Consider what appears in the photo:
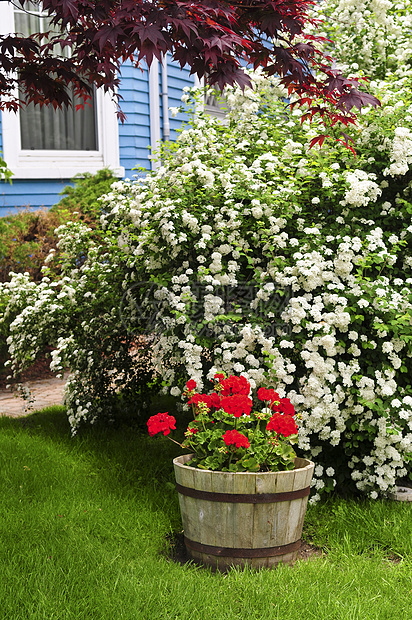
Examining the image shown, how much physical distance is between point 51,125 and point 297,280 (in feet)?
19.2

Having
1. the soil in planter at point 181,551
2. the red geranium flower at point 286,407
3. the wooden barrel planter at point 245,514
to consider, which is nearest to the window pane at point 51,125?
the red geranium flower at point 286,407

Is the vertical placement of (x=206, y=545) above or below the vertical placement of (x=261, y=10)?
below

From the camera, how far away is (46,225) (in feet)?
25.7

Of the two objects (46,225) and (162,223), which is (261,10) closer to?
(162,223)

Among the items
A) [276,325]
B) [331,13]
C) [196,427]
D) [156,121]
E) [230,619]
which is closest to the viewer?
[230,619]

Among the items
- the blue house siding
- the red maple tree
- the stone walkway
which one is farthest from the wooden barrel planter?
the blue house siding

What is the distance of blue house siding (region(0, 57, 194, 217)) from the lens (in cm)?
794

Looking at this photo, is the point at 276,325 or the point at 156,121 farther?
the point at 156,121

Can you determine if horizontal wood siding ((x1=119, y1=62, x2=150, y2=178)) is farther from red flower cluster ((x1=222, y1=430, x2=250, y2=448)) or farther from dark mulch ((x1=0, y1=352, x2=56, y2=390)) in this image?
red flower cluster ((x1=222, y1=430, x2=250, y2=448))

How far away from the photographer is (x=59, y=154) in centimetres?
827

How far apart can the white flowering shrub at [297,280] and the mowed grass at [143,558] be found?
1.34ft

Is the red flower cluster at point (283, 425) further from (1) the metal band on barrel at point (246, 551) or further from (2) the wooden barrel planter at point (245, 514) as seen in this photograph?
(1) the metal band on barrel at point (246, 551)

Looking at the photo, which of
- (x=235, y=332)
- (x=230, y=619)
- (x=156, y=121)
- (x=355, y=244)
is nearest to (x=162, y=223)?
(x=235, y=332)

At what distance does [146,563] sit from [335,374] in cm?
145
